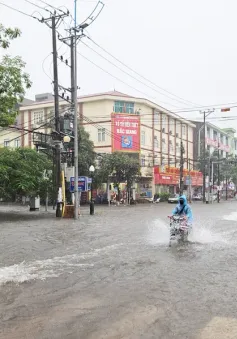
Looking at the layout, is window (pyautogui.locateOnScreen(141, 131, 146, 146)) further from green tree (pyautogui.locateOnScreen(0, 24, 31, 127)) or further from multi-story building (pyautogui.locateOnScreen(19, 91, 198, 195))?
green tree (pyautogui.locateOnScreen(0, 24, 31, 127))

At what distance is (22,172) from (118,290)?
16588 mm

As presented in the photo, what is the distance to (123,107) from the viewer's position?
5150 cm

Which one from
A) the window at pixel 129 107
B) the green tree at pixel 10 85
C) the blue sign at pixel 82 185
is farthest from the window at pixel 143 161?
the green tree at pixel 10 85

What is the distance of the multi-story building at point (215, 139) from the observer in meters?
74.8

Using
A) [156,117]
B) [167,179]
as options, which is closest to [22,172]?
[167,179]

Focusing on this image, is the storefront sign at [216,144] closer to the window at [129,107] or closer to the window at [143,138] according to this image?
the window at [143,138]

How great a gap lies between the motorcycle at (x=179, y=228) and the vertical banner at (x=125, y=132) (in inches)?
1451

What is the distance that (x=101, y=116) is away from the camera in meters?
50.8

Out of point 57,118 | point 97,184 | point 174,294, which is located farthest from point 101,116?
point 174,294

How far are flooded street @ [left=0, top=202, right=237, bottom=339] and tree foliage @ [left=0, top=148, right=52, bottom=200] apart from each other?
29.9 ft

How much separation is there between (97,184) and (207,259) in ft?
114

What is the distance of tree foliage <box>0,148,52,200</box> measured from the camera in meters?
22.3

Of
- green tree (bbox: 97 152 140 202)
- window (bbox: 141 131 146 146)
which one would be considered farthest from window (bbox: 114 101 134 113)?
green tree (bbox: 97 152 140 202)

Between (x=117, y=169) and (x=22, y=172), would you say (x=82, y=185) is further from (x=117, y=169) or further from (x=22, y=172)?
(x=117, y=169)
